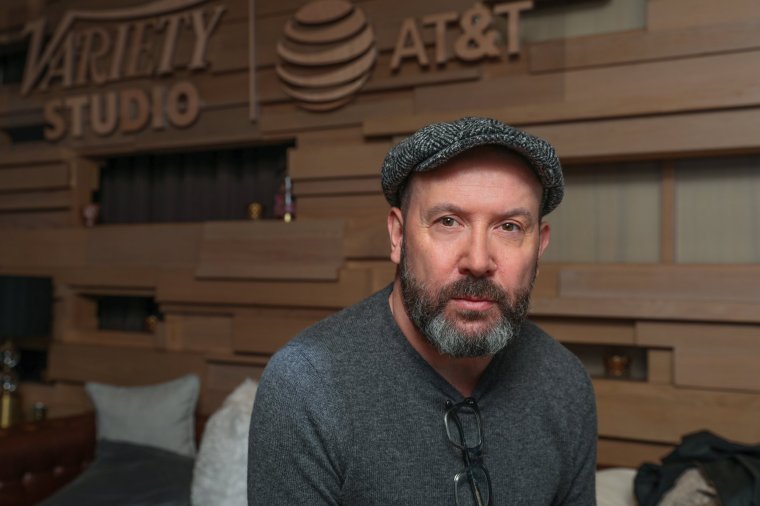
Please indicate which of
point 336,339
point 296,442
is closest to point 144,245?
point 336,339

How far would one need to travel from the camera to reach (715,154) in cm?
254

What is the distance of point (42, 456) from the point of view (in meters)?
3.04

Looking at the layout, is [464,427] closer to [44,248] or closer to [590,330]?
[590,330]

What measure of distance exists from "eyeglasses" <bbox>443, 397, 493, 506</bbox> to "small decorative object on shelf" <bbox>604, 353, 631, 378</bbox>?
56.4 inches

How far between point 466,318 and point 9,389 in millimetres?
3160

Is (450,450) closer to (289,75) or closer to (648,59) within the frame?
(648,59)

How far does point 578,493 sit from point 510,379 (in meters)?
0.27

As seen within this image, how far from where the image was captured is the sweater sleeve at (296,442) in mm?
1278

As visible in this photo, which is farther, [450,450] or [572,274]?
[572,274]

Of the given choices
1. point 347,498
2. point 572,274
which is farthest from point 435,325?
point 572,274

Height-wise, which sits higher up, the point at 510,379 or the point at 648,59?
the point at 648,59

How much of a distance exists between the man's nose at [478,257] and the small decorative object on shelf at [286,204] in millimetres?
2039

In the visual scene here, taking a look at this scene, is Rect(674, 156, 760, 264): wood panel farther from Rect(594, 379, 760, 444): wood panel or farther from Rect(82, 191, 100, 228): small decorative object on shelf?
Rect(82, 191, 100, 228): small decorative object on shelf

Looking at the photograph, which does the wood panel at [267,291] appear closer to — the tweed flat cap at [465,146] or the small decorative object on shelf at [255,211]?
the small decorative object on shelf at [255,211]
